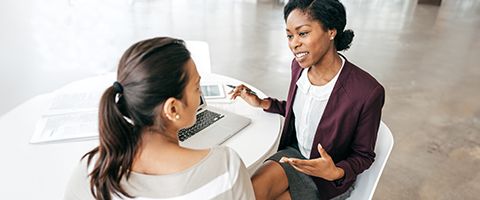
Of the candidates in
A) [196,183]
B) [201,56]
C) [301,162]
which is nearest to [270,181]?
[301,162]

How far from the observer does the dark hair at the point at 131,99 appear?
2.71 ft

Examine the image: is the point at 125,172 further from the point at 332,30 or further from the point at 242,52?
the point at 242,52

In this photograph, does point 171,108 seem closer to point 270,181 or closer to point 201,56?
point 270,181

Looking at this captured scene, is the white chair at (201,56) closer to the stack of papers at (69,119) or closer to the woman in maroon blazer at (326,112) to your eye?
the stack of papers at (69,119)

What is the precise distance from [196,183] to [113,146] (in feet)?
0.67

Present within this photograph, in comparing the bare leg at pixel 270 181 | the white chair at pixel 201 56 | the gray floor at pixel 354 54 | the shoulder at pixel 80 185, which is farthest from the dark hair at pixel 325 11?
the gray floor at pixel 354 54

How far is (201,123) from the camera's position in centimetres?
147

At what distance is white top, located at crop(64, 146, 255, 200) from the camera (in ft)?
2.69

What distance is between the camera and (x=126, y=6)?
6.30 m

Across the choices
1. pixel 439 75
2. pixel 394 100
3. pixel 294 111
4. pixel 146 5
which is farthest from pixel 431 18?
pixel 294 111

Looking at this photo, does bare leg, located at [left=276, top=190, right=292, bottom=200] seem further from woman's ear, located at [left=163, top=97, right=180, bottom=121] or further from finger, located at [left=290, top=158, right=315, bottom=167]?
woman's ear, located at [left=163, top=97, right=180, bottom=121]

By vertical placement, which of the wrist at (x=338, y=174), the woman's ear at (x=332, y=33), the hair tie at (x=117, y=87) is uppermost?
the hair tie at (x=117, y=87)

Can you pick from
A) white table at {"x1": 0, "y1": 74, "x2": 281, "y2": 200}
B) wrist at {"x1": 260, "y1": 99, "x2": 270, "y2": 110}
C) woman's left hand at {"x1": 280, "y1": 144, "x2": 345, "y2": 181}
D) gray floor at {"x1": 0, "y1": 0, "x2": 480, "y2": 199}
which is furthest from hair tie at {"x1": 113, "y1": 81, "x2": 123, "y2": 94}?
gray floor at {"x1": 0, "y1": 0, "x2": 480, "y2": 199}

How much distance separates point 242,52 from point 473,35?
3543 mm
